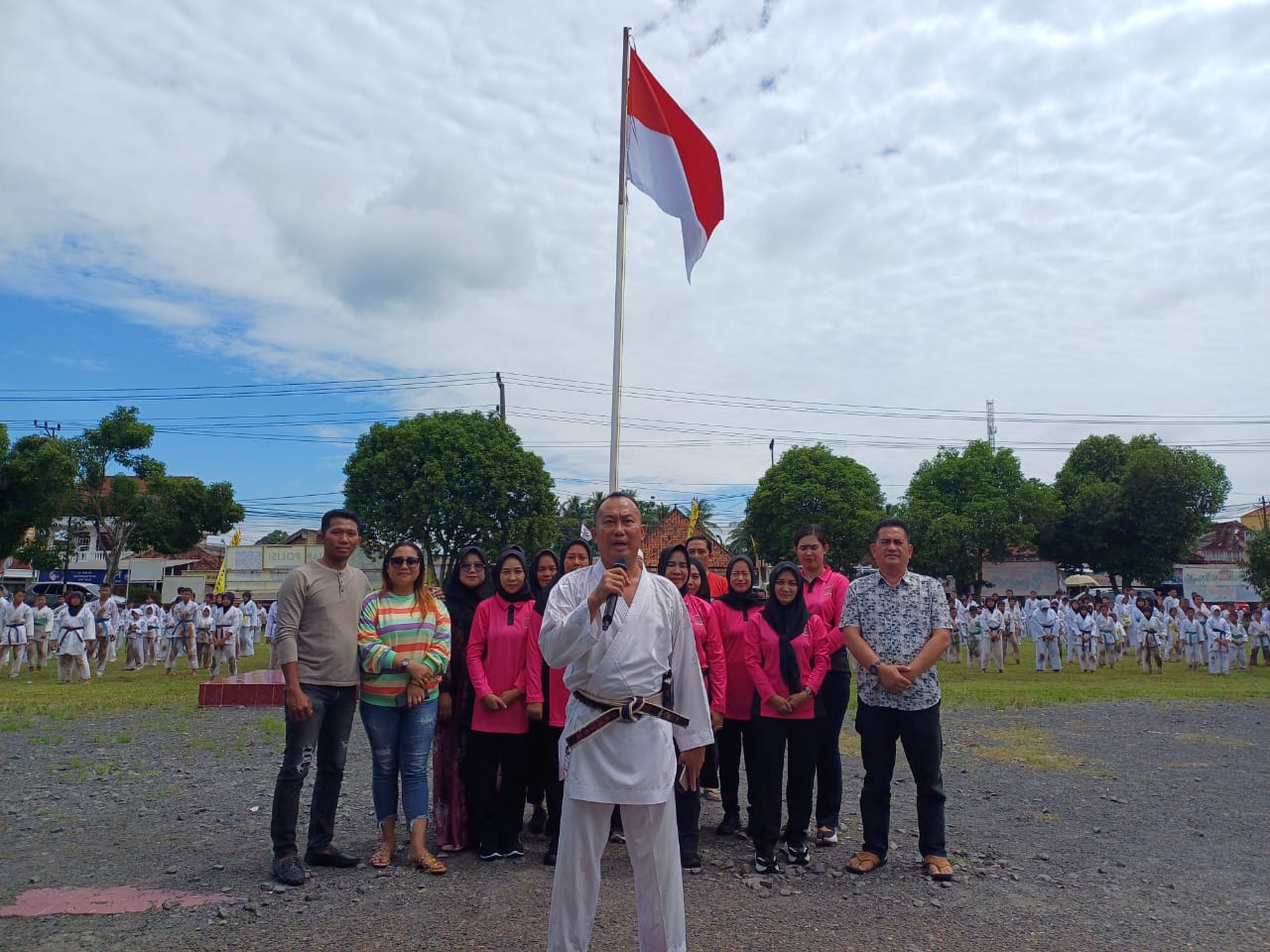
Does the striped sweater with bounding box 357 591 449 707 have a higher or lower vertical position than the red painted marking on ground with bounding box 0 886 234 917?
higher

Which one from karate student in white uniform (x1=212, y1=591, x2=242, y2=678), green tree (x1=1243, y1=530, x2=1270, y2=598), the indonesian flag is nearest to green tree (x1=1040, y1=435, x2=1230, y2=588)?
green tree (x1=1243, y1=530, x2=1270, y2=598)

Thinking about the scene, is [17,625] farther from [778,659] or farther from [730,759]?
[778,659]

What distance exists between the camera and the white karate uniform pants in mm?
3352

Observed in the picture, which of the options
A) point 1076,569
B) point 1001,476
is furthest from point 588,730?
point 1076,569

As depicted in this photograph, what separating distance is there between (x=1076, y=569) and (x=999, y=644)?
30.6m

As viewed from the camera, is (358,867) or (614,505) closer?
(614,505)

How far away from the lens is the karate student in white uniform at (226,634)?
62.0 ft

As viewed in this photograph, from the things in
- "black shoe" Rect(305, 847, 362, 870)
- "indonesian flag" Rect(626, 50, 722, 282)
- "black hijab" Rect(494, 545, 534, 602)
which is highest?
"indonesian flag" Rect(626, 50, 722, 282)

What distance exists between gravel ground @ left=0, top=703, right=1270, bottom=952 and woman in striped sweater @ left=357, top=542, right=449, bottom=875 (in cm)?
34

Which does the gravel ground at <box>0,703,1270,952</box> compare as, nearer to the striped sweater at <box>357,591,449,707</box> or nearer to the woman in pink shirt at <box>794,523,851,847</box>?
the woman in pink shirt at <box>794,523,851,847</box>

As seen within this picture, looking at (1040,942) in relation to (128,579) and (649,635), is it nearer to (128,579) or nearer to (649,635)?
(649,635)

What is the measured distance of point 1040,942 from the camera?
13.3 feet

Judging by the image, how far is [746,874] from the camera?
5.08m

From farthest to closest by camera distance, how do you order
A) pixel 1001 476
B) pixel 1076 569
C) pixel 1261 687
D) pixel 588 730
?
1. pixel 1076 569
2. pixel 1001 476
3. pixel 1261 687
4. pixel 588 730
